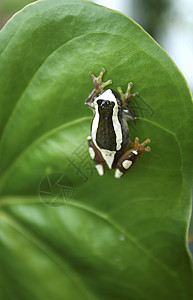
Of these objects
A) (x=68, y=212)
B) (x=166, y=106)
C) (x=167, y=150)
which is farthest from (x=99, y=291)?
(x=166, y=106)

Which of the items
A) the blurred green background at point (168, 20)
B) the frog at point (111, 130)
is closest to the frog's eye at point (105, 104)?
the frog at point (111, 130)

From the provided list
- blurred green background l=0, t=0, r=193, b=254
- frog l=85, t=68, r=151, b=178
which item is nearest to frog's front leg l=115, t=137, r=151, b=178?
frog l=85, t=68, r=151, b=178

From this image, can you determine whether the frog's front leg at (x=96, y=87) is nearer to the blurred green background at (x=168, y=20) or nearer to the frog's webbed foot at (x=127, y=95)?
the frog's webbed foot at (x=127, y=95)

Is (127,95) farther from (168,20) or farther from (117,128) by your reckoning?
(168,20)

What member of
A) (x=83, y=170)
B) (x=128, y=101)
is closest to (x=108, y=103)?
(x=128, y=101)

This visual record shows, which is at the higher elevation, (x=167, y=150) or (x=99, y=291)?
(x=167, y=150)

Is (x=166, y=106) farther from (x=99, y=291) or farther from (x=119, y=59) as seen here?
(x=99, y=291)

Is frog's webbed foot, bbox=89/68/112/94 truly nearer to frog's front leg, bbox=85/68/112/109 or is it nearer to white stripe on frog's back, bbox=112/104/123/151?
frog's front leg, bbox=85/68/112/109
